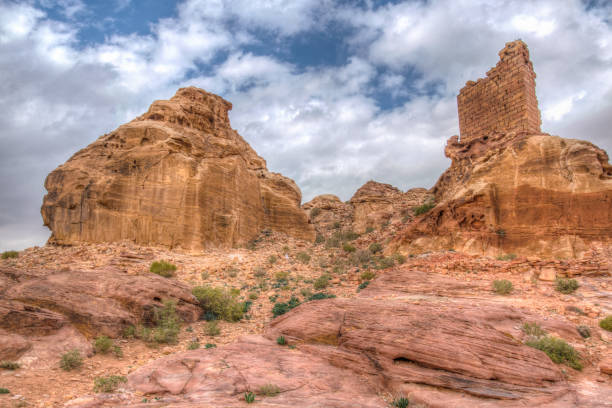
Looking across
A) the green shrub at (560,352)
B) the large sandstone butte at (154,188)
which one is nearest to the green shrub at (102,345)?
the large sandstone butte at (154,188)

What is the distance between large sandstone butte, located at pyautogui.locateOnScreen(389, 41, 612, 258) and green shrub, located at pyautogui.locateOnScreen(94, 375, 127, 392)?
1489 cm

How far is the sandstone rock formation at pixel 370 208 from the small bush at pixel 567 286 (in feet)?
47.1

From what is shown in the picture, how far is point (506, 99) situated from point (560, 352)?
57.7ft

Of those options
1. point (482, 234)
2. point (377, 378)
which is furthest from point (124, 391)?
point (482, 234)

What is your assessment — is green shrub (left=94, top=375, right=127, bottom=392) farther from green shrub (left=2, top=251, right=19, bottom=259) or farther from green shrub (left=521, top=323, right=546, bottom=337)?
green shrub (left=2, top=251, right=19, bottom=259)

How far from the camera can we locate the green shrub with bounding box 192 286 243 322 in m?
12.0

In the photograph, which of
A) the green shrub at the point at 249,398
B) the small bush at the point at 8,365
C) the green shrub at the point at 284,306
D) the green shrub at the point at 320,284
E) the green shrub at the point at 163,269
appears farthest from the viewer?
the green shrub at the point at 320,284

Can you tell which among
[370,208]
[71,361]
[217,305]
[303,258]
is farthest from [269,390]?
[370,208]

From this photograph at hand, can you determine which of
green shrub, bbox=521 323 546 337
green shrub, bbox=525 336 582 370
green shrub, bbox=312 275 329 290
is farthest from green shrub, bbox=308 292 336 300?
green shrub, bbox=525 336 582 370

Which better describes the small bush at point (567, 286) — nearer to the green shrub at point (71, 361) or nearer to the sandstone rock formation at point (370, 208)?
the green shrub at point (71, 361)

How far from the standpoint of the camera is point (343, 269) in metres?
18.6

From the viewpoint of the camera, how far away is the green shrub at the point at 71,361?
7250mm

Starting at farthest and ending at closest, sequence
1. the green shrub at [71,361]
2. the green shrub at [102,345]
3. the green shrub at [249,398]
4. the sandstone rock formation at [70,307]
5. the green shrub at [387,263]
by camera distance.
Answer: the green shrub at [387,263] < the green shrub at [102,345] < the sandstone rock formation at [70,307] < the green shrub at [71,361] < the green shrub at [249,398]

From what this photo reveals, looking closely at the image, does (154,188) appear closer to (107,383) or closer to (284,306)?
(284,306)
